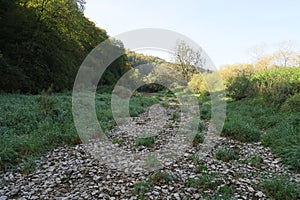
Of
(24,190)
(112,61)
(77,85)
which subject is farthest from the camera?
(112,61)

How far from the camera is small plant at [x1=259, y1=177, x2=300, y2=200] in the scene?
13.9 feet

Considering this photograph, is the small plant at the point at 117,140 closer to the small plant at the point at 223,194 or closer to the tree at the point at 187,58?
the small plant at the point at 223,194

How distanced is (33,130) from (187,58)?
3443 centimetres

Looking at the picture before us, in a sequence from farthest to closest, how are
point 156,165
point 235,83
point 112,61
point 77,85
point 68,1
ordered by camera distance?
point 112,61, point 77,85, point 68,1, point 235,83, point 156,165

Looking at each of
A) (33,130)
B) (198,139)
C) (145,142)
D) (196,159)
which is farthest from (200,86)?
(33,130)

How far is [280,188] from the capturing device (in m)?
4.44

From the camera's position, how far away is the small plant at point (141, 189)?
439 centimetres

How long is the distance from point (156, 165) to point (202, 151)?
75.5 inches

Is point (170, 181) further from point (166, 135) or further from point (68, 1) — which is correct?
point (68, 1)

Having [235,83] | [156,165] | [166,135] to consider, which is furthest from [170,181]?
[235,83]

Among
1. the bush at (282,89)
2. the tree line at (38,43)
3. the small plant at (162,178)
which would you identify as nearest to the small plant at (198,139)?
the small plant at (162,178)

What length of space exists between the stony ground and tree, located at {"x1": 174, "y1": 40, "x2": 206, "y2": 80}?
32.9 m

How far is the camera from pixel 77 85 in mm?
24781

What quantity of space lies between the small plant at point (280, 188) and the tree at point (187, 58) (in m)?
34.7
